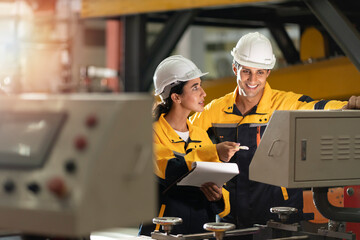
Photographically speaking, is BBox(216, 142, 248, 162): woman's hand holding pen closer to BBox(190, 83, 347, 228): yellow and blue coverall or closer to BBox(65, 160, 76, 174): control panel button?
BBox(190, 83, 347, 228): yellow and blue coverall

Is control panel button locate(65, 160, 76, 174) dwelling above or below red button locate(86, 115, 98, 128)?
below

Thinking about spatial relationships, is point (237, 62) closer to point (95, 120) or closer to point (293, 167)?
point (293, 167)

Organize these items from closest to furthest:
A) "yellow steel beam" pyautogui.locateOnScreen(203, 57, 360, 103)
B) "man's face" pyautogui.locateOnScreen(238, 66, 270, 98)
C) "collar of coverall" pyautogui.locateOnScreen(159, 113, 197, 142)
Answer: "collar of coverall" pyautogui.locateOnScreen(159, 113, 197, 142), "man's face" pyautogui.locateOnScreen(238, 66, 270, 98), "yellow steel beam" pyautogui.locateOnScreen(203, 57, 360, 103)

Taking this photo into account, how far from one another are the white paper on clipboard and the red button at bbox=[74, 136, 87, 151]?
130cm

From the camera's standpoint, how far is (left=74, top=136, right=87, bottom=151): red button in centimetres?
150

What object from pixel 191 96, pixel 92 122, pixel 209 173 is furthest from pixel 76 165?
pixel 191 96

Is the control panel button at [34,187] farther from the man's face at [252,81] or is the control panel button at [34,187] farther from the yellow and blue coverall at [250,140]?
the man's face at [252,81]

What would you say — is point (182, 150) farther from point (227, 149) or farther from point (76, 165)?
point (76, 165)

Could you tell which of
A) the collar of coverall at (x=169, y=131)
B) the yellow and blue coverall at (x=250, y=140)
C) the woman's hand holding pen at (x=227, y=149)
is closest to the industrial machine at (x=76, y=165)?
the woman's hand holding pen at (x=227, y=149)

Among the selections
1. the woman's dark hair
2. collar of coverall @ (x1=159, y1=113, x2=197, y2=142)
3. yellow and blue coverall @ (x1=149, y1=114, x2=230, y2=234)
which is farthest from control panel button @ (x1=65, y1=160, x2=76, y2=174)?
the woman's dark hair

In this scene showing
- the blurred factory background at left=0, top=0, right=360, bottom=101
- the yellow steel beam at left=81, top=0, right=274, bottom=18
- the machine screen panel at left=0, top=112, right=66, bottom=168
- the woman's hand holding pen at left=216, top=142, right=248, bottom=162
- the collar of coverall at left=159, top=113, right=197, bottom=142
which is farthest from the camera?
the yellow steel beam at left=81, top=0, right=274, bottom=18

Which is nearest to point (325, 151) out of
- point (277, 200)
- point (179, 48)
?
point (277, 200)

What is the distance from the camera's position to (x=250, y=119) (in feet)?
11.3

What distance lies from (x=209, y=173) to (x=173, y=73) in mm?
639
